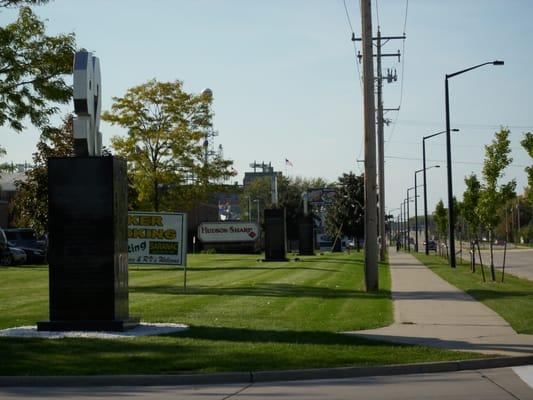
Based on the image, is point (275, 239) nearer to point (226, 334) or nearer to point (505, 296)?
A: point (505, 296)

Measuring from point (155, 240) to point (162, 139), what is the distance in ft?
105

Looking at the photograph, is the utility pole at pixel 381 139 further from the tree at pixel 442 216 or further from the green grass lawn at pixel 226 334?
the green grass lawn at pixel 226 334

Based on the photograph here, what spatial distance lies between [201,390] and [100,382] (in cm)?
139

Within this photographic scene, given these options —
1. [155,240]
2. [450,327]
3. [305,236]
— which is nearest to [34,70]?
[155,240]

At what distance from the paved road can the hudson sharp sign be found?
207ft

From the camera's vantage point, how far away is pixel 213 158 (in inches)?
2434

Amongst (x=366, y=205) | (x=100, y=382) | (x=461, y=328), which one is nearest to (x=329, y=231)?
(x=366, y=205)

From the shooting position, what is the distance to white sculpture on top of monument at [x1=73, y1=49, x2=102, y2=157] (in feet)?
56.3

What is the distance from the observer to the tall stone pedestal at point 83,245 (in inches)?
652

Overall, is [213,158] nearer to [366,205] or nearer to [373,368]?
[366,205]

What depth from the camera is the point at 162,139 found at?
195 ft

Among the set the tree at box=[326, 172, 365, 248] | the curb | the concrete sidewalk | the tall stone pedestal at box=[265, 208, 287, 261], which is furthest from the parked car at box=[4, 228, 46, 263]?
the tree at box=[326, 172, 365, 248]

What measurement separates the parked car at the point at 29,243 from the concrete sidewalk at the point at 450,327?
29827 millimetres

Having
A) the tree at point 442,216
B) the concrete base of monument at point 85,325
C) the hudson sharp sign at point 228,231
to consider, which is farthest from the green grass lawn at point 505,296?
the hudson sharp sign at point 228,231
